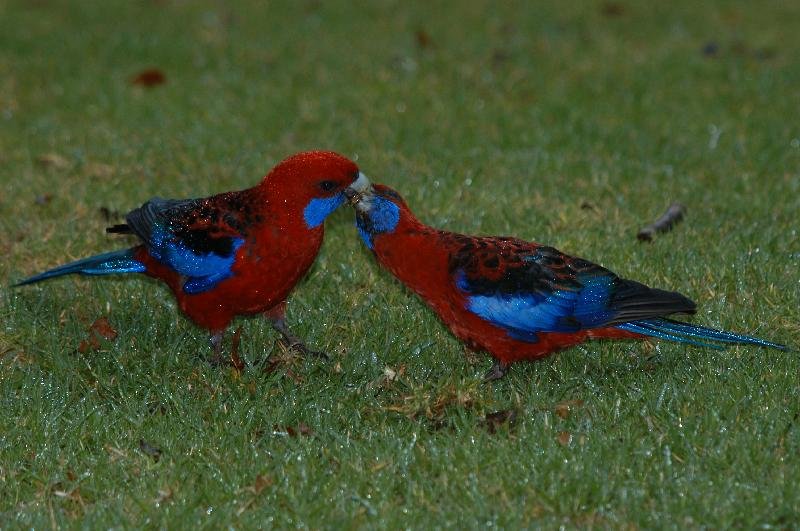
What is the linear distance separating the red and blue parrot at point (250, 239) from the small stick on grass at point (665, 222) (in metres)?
2.32

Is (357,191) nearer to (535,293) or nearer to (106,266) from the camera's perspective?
(535,293)

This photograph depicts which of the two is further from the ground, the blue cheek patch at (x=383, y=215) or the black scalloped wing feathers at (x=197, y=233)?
the blue cheek patch at (x=383, y=215)

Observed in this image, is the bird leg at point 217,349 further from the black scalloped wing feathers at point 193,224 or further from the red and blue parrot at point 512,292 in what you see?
the red and blue parrot at point 512,292

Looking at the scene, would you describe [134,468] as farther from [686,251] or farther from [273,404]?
[686,251]

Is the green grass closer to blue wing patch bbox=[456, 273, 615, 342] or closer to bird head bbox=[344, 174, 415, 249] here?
blue wing patch bbox=[456, 273, 615, 342]

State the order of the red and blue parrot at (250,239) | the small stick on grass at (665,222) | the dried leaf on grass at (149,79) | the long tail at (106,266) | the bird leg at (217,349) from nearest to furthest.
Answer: the red and blue parrot at (250,239) < the bird leg at (217,349) < the long tail at (106,266) < the small stick on grass at (665,222) < the dried leaf on grass at (149,79)

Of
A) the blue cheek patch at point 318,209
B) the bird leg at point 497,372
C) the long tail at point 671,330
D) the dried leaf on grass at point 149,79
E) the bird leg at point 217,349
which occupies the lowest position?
the dried leaf on grass at point 149,79

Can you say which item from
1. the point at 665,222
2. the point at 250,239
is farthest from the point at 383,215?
the point at 665,222

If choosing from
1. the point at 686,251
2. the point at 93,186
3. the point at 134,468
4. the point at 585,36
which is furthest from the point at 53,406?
the point at 585,36

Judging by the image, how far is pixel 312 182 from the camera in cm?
527

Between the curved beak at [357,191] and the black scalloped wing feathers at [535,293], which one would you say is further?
the curved beak at [357,191]

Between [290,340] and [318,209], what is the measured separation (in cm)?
77

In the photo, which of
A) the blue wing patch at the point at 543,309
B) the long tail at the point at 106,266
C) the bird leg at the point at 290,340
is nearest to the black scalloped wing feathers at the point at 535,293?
the blue wing patch at the point at 543,309

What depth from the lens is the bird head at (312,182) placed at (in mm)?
5258
